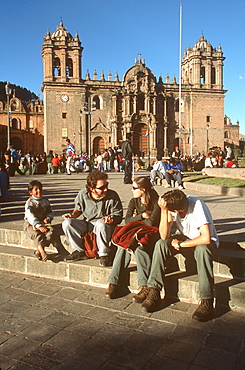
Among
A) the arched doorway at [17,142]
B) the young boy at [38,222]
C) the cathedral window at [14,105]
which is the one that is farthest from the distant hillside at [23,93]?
the young boy at [38,222]

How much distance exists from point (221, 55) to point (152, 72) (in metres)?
9.69

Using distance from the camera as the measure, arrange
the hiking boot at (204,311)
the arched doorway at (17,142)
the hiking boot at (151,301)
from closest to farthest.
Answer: the hiking boot at (204,311) < the hiking boot at (151,301) < the arched doorway at (17,142)

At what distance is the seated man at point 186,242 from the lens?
3.52 meters

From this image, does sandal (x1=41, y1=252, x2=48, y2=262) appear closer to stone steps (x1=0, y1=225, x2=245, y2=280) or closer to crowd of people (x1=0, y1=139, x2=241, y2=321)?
crowd of people (x1=0, y1=139, x2=241, y2=321)

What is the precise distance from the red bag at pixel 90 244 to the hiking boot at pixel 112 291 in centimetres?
71

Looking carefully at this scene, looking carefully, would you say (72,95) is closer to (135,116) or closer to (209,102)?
(135,116)

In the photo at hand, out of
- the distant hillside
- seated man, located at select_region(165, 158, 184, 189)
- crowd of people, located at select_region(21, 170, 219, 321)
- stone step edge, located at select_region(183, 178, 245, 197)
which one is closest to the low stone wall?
stone step edge, located at select_region(183, 178, 245, 197)

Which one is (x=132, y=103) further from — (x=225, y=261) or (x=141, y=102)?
(x=225, y=261)

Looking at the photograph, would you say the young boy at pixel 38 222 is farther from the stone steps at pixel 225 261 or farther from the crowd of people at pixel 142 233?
the stone steps at pixel 225 261

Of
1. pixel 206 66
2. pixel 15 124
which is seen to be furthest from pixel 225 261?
pixel 15 124

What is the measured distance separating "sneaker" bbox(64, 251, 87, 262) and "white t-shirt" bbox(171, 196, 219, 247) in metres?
1.47

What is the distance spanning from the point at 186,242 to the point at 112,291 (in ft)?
3.38

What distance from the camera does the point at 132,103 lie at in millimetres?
45812

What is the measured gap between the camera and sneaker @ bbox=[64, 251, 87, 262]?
4.70 metres
